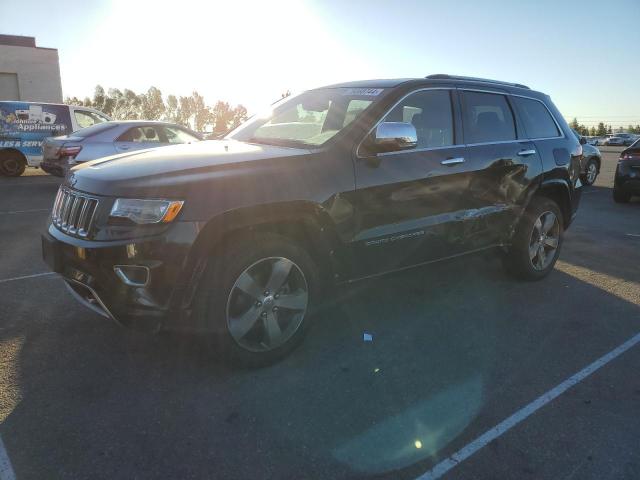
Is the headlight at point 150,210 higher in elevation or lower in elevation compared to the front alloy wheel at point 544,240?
higher

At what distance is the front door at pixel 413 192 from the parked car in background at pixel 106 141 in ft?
23.1

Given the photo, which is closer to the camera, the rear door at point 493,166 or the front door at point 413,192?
the front door at point 413,192

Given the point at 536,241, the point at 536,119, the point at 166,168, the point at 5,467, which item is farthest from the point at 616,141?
the point at 5,467

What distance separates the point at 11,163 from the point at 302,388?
1477 centimetres

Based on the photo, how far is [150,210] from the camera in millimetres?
2730

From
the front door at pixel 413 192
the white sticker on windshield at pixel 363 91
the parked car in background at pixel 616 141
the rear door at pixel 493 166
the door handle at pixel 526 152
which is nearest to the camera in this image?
the front door at pixel 413 192

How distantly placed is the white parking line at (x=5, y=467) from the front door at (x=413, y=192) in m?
2.24

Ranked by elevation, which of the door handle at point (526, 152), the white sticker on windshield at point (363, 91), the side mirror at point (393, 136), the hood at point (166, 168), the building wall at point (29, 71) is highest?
the building wall at point (29, 71)

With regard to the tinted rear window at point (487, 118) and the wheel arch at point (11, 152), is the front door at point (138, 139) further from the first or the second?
the tinted rear window at point (487, 118)

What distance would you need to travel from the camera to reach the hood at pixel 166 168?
279 cm

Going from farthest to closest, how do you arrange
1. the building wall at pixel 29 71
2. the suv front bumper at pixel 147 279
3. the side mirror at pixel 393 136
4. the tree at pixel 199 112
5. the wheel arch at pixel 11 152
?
the tree at pixel 199 112 → the building wall at pixel 29 71 → the wheel arch at pixel 11 152 → the side mirror at pixel 393 136 → the suv front bumper at pixel 147 279

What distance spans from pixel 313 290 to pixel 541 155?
9.65 feet

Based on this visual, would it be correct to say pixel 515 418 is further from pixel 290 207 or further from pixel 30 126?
pixel 30 126

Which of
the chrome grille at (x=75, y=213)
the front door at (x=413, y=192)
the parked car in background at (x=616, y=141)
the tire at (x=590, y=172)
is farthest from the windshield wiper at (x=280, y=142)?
the parked car in background at (x=616, y=141)
